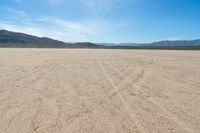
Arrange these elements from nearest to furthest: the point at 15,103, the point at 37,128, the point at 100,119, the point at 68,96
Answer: the point at 37,128 → the point at 100,119 → the point at 15,103 → the point at 68,96

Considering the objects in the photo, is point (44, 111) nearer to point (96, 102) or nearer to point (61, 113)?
point (61, 113)

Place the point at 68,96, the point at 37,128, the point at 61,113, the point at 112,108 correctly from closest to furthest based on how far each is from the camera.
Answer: the point at 37,128, the point at 61,113, the point at 112,108, the point at 68,96

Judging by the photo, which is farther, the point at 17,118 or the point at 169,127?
the point at 17,118

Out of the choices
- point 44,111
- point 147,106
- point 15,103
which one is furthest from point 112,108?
point 15,103

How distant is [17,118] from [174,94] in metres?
4.33

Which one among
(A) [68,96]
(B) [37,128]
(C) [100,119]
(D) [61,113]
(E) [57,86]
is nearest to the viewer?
(B) [37,128]

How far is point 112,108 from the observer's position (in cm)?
418

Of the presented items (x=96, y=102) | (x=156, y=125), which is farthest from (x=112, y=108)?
(x=156, y=125)

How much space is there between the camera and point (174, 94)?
5441 millimetres

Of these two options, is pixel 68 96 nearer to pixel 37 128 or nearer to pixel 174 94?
pixel 37 128

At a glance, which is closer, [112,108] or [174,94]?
[112,108]

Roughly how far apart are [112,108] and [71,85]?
2694mm

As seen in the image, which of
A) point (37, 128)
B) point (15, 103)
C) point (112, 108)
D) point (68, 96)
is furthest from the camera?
point (68, 96)

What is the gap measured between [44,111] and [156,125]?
239 centimetres
